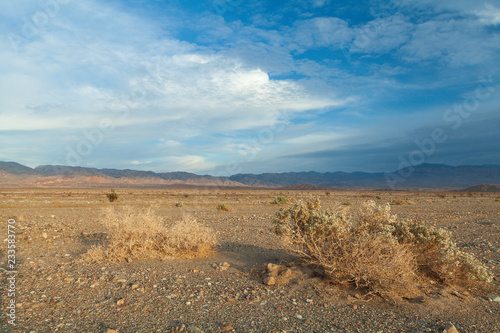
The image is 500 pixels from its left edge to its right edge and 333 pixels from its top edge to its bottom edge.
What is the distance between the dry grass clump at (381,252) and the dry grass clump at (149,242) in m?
2.60

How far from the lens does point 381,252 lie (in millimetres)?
5793

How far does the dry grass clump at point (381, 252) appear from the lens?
5.46 meters

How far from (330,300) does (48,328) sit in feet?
14.7

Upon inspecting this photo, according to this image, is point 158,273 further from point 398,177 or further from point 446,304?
point 398,177

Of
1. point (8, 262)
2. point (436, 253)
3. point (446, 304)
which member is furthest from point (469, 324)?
point (8, 262)

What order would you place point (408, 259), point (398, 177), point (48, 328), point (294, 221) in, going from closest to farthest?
point (48, 328), point (408, 259), point (294, 221), point (398, 177)

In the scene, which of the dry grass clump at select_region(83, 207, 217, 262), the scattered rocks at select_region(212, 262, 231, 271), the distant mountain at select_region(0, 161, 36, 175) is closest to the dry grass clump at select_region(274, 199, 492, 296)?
the scattered rocks at select_region(212, 262, 231, 271)

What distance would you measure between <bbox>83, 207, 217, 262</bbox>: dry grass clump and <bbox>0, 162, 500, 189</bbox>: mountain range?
115883 mm

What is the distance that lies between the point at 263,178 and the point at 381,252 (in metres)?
170

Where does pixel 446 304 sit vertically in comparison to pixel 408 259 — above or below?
below

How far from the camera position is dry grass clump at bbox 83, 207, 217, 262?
7.93 m

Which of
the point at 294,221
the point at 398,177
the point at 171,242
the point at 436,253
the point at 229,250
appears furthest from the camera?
the point at 398,177

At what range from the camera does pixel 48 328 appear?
14.6 feet

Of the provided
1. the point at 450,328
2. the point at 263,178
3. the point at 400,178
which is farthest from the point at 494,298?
the point at 400,178
